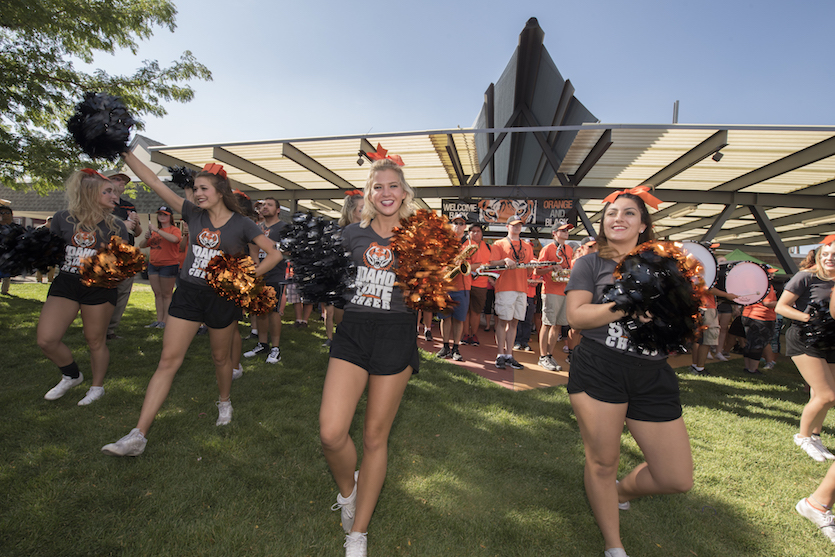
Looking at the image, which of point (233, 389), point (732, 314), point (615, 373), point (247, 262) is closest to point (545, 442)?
point (615, 373)

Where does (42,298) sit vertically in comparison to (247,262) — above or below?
below

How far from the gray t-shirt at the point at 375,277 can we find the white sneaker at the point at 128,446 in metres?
1.85

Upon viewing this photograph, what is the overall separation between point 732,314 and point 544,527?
7.67m

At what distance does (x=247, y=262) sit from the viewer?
2838mm

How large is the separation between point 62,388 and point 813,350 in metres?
6.64

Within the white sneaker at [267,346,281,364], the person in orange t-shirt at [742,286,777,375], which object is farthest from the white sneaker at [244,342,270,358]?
the person in orange t-shirt at [742,286,777,375]

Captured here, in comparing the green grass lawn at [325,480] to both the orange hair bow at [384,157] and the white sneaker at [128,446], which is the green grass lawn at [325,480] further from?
the orange hair bow at [384,157]

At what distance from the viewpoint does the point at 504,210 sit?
10828mm

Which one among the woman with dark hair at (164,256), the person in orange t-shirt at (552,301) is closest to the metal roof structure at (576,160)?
the person in orange t-shirt at (552,301)

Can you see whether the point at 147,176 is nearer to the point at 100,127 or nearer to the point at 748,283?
the point at 100,127

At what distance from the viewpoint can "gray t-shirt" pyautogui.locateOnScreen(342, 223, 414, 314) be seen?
2.07m

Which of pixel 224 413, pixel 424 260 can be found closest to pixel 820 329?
pixel 424 260

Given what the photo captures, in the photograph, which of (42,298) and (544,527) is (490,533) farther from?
(42,298)

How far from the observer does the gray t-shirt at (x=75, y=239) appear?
331 cm
